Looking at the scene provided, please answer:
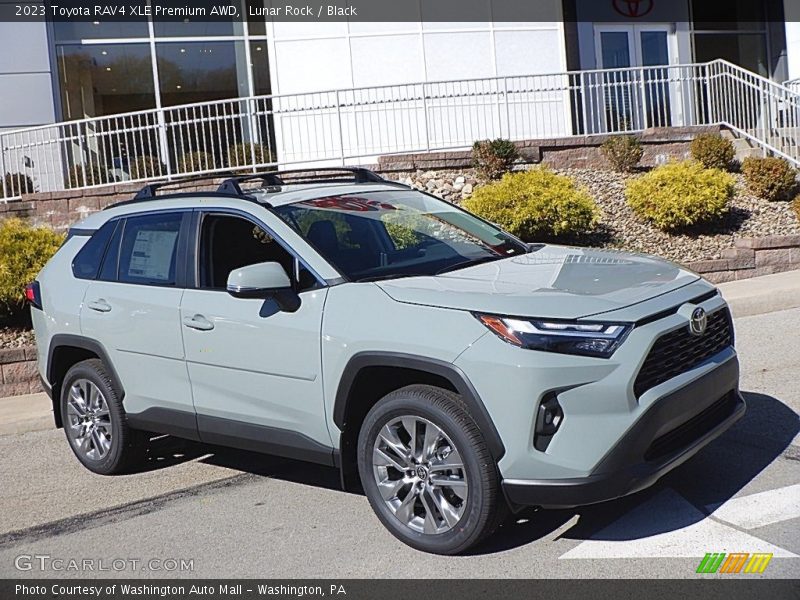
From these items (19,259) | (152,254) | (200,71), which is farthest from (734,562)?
(200,71)

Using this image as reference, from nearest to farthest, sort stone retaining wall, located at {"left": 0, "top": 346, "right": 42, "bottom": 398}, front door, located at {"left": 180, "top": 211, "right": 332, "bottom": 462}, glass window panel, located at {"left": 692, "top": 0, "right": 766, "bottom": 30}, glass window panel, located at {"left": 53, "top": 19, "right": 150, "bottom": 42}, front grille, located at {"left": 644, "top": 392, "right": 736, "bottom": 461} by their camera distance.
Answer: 1. front grille, located at {"left": 644, "top": 392, "right": 736, "bottom": 461}
2. front door, located at {"left": 180, "top": 211, "right": 332, "bottom": 462}
3. stone retaining wall, located at {"left": 0, "top": 346, "right": 42, "bottom": 398}
4. glass window panel, located at {"left": 53, "top": 19, "right": 150, "bottom": 42}
5. glass window panel, located at {"left": 692, "top": 0, "right": 766, "bottom": 30}

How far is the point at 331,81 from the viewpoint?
18.7m

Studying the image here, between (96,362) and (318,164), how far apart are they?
11.4 metres

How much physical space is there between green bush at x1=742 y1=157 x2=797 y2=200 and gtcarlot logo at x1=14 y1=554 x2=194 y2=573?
11.3 metres

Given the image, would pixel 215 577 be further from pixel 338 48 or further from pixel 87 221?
pixel 338 48

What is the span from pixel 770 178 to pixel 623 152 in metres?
2.24

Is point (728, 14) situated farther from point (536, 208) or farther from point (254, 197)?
point (254, 197)

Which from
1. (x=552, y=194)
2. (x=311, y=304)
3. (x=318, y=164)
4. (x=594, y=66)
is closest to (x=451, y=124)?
(x=318, y=164)

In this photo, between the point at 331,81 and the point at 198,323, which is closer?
the point at 198,323

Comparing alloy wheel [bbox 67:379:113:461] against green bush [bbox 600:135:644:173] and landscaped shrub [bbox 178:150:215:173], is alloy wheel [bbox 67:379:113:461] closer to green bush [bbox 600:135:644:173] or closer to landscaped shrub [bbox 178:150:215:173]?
landscaped shrub [bbox 178:150:215:173]

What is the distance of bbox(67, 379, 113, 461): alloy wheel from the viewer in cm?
607

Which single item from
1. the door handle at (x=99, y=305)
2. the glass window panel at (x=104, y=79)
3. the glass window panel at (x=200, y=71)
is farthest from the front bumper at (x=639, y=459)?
the glass window panel at (x=104, y=79)

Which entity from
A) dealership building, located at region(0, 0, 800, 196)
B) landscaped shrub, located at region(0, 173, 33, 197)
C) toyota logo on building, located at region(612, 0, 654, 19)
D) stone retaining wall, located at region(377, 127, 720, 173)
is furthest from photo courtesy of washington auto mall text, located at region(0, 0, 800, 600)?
toyota logo on building, located at region(612, 0, 654, 19)

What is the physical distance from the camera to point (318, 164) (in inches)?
672
